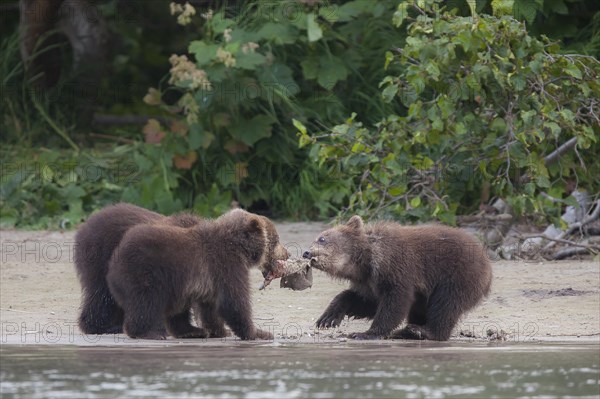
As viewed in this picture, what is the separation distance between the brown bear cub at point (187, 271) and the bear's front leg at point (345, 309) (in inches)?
18.3

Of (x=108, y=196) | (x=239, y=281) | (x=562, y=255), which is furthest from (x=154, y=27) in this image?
(x=239, y=281)

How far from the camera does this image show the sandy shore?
8.96 metres

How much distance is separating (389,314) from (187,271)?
1408mm

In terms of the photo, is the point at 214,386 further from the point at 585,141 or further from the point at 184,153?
the point at 184,153

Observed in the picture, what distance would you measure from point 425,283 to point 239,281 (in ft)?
4.27

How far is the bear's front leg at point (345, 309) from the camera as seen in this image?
29.2 feet

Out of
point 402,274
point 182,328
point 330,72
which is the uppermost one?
point 330,72

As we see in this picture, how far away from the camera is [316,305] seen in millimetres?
9930

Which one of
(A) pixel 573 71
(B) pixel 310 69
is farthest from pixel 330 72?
(A) pixel 573 71

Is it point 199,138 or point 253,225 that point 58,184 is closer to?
point 199,138

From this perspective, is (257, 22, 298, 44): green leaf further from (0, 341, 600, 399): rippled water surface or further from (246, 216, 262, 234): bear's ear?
(0, 341, 600, 399): rippled water surface

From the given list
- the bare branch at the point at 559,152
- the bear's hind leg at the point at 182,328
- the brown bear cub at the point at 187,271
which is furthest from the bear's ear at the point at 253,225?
the bare branch at the point at 559,152

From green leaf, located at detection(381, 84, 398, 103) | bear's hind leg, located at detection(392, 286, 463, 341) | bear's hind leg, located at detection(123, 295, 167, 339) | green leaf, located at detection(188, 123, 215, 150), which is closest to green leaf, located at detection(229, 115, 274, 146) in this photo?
green leaf, located at detection(188, 123, 215, 150)

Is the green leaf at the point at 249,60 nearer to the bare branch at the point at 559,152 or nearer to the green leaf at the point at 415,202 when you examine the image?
the green leaf at the point at 415,202
